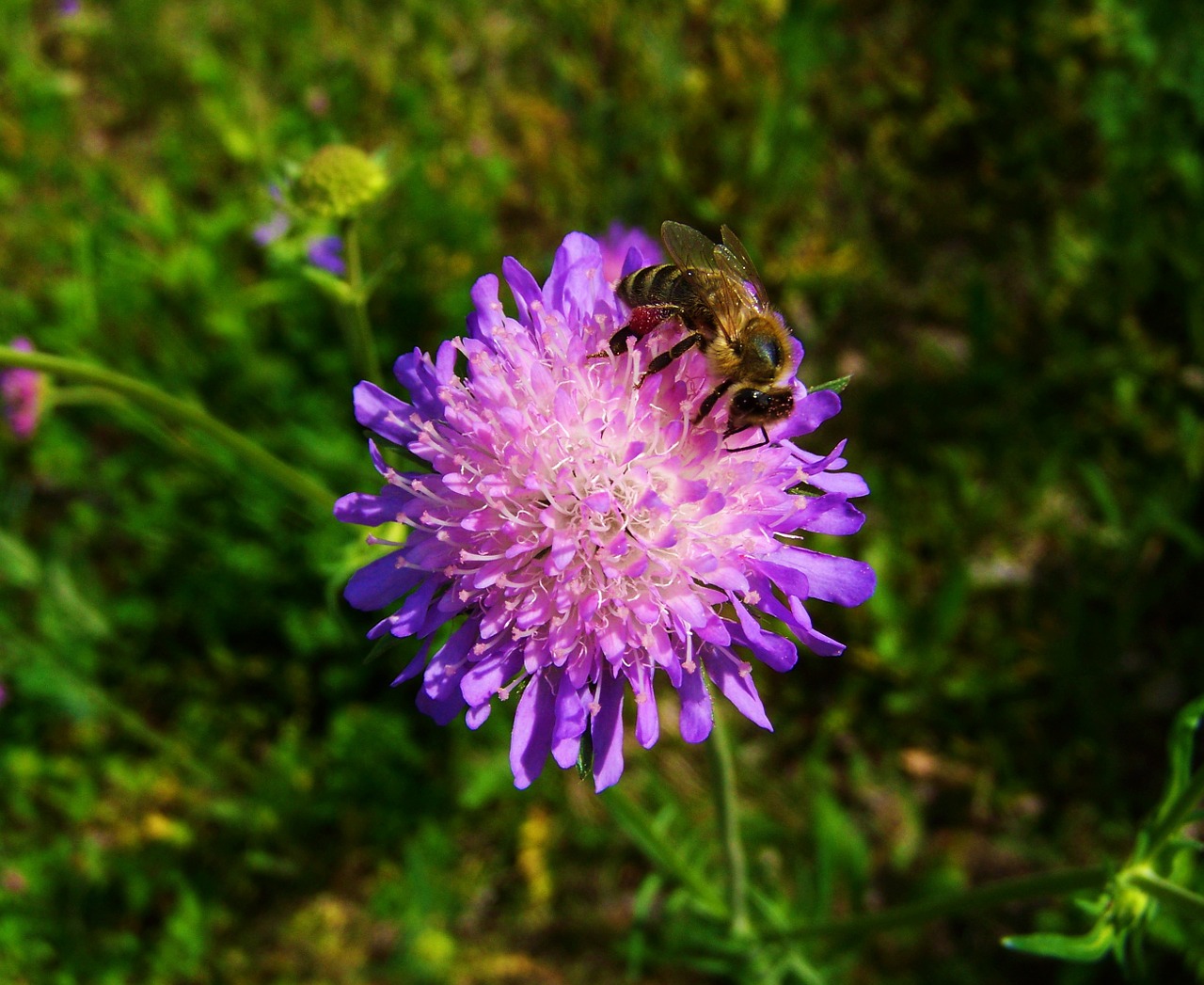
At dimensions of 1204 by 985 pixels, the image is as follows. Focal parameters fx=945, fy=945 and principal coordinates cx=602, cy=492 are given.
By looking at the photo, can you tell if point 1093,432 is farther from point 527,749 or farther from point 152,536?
point 152,536

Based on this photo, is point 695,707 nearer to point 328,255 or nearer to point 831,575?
point 831,575

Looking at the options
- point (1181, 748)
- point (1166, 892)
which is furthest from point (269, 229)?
point (1166, 892)

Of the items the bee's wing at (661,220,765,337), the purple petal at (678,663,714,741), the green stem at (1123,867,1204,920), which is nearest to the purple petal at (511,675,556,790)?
the purple petal at (678,663,714,741)

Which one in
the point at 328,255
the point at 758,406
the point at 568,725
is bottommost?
the point at 568,725

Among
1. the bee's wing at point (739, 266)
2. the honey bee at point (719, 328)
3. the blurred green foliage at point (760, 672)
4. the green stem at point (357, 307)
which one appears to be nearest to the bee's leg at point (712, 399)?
the honey bee at point (719, 328)

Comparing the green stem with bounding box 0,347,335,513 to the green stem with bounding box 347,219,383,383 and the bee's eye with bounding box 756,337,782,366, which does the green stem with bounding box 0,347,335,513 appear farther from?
the bee's eye with bounding box 756,337,782,366

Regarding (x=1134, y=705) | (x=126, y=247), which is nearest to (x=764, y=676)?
(x=1134, y=705)
